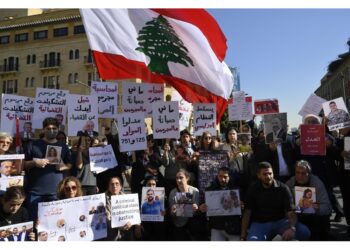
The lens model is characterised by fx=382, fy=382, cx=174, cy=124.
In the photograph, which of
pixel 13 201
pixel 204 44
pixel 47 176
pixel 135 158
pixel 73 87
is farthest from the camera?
pixel 73 87

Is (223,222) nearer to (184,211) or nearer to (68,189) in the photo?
(184,211)

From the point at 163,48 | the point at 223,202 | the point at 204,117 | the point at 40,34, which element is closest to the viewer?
the point at 223,202

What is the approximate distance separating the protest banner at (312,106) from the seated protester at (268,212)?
2429mm

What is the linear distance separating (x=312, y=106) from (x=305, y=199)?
8.39 feet

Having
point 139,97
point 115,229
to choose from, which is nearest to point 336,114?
point 139,97

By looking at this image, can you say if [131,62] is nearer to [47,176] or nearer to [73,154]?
[73,154]

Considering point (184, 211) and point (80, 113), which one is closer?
point (184, 211)

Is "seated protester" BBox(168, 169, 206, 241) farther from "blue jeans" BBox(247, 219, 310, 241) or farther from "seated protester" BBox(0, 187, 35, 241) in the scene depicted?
"seated protester" BBox(0, 187, 35, 241)

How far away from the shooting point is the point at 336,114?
7.15m

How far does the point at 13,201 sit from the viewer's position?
16.0ft

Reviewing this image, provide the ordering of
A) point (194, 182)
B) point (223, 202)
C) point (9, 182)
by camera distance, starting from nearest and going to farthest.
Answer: point (9, 182)
point (223, 202)
point (194, 182)

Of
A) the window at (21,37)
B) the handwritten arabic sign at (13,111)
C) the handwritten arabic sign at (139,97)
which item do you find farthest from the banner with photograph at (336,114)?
the window at (21,37)

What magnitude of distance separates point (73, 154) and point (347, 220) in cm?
526

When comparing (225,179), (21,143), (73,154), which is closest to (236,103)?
(225,179)
